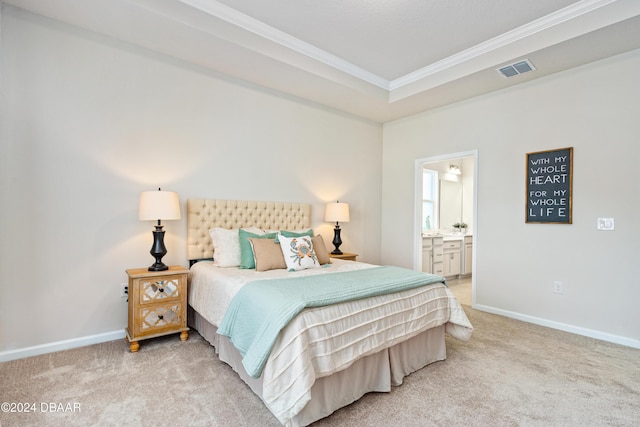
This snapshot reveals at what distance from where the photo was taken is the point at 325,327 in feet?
5.96

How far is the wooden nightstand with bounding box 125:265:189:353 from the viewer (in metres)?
2.64

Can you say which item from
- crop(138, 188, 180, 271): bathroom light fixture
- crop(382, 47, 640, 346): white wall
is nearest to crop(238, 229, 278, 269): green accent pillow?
crop(138, 188, 180, 271): bathroom light fixture

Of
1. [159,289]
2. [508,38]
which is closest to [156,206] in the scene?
[159,289]

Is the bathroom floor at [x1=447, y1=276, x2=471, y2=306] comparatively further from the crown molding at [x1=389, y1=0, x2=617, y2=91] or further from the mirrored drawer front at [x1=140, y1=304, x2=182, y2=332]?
the mirrored drawer front at [x1=140, y1=304, x2=182, y2=332]

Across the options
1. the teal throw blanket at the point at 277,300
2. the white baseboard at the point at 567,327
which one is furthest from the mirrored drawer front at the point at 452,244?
the teal throw blanket at the point at 277,300

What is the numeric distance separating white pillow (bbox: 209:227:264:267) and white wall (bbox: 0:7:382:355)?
357mm

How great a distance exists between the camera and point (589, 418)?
1.87m

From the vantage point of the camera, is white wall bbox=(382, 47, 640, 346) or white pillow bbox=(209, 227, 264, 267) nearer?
white wall bbox=(382, 47, 640, 346)

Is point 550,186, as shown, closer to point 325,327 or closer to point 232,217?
point 325,327

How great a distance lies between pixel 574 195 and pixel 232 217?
3557 mm

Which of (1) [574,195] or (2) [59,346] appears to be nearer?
(2) [59,346]

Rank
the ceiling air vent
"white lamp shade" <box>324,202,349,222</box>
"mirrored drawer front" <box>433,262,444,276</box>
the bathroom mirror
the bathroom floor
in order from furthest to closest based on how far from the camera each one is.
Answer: the bathroom mirror → "mirrored drawer front" <box>433,262,444,276</box> → the bathroom floor → "white lamp shade" <box>324,202,349,222</box> → the ceiling air vent

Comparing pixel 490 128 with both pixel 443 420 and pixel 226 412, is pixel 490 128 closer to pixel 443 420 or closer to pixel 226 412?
pixel 443 420

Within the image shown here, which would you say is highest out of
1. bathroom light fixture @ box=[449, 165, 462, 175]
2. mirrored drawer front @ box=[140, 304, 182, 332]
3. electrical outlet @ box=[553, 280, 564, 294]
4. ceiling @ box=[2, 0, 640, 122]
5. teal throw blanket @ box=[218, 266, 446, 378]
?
ceiling @ box=[2, 0, 640, 122]
